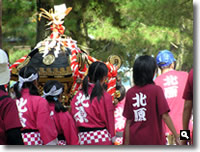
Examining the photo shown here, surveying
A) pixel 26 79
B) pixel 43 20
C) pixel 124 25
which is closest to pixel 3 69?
pixel 26 79

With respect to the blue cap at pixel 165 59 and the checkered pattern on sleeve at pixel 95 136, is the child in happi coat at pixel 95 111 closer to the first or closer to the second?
the checkered pattern on sleeve at pixel 95 136

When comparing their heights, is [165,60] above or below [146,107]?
Result: above

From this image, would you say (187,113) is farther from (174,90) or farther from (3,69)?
(3,69)

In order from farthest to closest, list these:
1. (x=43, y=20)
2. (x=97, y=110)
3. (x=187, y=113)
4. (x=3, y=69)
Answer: (x=43, y=20) < (x=97, y=110) < (x=187, y=113) < (x=3, y=69)

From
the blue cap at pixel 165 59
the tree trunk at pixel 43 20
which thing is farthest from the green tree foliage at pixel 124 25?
the blue cap at pixel 165 59

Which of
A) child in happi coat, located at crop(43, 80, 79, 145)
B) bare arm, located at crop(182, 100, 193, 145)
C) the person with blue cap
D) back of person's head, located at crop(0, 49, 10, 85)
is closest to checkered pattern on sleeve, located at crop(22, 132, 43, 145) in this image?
child in happi coat, located at crop(43, 80, 79, 145)

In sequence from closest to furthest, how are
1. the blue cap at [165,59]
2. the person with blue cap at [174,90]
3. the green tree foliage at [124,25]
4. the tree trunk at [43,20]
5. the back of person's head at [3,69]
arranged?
the back of person's head at [3,69] < the person with blue cap at [174,90] < the blue cap at [165,59] < the green tree foliage at [124,25] < the tree trunk at [43,20]

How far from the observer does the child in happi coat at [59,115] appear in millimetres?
3430

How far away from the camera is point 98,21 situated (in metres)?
5.77

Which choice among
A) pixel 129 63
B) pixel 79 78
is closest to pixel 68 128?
pixel 79 78

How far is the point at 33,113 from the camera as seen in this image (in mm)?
3168

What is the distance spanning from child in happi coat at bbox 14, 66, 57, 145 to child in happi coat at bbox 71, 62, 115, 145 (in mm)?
260

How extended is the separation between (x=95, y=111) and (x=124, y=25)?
2.88m

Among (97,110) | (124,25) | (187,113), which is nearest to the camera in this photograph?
(187,113)
